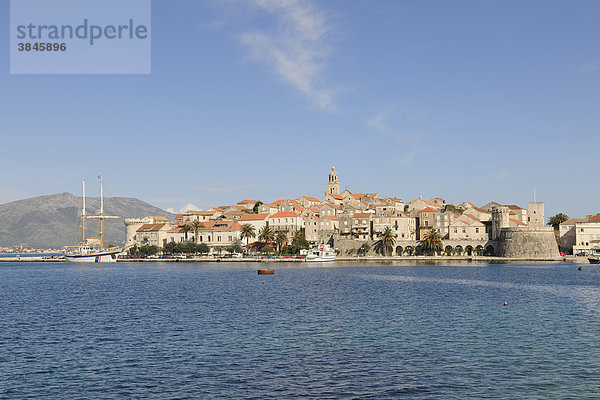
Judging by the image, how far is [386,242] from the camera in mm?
119688

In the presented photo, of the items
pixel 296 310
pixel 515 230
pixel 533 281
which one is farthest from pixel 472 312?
pixel 515 230

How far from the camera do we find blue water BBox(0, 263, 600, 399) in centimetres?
1862

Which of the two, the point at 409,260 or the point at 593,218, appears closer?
the point at 409,260

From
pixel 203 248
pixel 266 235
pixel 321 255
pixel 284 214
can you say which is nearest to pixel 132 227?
pixel 203 248

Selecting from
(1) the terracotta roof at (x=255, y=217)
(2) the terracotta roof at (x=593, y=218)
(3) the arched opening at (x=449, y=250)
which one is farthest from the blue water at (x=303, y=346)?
(1) the terracotta roof at (x=255, y=217)

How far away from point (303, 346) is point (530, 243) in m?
94.2

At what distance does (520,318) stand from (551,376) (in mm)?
14175

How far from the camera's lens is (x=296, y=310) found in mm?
37438

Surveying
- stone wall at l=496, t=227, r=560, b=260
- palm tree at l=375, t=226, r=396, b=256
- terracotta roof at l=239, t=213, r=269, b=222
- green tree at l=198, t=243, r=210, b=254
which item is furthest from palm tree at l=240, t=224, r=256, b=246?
stone wall at l=496, t=227, r=560, b=260

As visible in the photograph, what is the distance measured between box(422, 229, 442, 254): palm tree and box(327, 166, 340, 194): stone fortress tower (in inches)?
2186

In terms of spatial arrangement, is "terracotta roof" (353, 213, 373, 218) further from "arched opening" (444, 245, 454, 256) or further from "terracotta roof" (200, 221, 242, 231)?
"terracotta roof" (200, 221, 242, 231)

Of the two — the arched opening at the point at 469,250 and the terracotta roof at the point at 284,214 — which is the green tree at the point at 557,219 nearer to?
the arched opening at the point at 469,250

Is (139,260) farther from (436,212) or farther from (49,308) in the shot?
(49,308)

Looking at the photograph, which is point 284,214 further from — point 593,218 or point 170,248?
point 593,218
